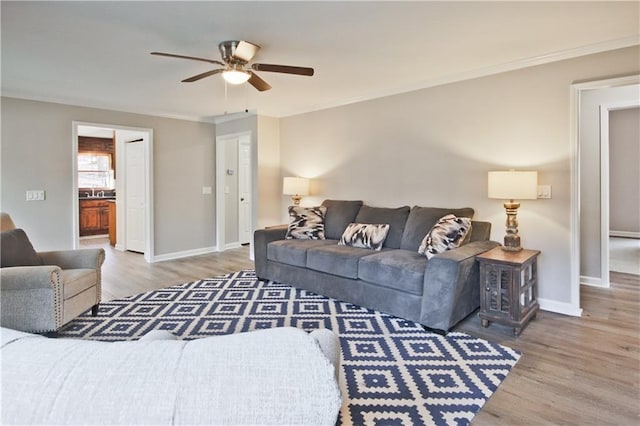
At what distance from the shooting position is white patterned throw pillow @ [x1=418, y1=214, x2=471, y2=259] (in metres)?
3.27

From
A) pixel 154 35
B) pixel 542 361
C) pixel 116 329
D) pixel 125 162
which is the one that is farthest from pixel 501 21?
pixel 125 162

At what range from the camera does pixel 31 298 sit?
8.72ft

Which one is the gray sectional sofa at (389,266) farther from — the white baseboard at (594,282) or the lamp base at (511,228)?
the white baseboard at (594,282)

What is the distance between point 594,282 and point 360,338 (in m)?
3.33

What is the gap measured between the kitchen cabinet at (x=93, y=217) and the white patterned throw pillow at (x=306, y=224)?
5.90 m

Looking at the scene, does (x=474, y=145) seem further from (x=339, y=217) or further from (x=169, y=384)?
(x=169, y=384)

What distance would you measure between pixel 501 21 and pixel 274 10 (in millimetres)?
1605

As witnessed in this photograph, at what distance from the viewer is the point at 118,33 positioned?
2785 millimetres

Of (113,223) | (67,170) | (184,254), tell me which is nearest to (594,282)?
(184,254)

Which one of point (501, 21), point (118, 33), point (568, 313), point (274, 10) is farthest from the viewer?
point (568, 313)

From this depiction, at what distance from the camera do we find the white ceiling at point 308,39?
2426 millimetres

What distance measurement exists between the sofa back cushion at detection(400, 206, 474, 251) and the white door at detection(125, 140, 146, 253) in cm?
464

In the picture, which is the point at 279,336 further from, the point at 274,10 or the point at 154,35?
the point at 154,35

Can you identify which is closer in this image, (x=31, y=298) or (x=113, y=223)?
(x=31, y=298)
